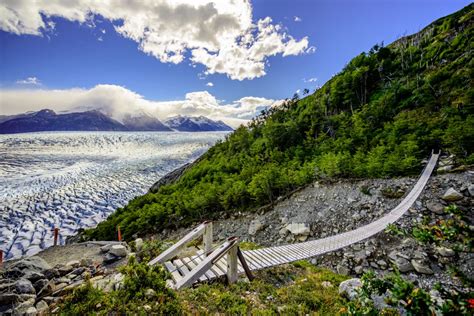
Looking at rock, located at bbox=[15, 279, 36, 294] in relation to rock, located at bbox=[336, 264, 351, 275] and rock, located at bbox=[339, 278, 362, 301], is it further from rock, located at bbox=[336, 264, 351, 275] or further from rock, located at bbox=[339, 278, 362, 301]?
rock, located at bbox=[336, 264, 351, 275]

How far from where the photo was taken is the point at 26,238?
758 inches

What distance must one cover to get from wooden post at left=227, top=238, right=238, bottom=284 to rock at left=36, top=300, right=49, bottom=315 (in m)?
3.51

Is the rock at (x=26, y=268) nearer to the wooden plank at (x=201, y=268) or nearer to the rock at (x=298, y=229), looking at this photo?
the wooden plank at (x=201, y=268)

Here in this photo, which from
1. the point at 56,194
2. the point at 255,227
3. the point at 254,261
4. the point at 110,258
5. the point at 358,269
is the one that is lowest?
the point at 56,194

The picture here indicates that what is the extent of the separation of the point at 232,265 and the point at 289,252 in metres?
2.54

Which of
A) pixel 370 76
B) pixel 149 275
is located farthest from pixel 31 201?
pixel 370 76

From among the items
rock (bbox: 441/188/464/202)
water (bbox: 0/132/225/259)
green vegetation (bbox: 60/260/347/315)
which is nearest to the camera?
green vegetation (bbox: 60/260/347/315)

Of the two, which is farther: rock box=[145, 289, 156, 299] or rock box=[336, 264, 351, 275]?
rock box=[336, 264, 351, 275]

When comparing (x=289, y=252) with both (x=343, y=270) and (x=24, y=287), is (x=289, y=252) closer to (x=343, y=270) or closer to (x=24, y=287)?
(x=343, y=270)

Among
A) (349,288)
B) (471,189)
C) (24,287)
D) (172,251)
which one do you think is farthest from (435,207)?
(24,287)

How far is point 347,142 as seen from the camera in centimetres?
1931

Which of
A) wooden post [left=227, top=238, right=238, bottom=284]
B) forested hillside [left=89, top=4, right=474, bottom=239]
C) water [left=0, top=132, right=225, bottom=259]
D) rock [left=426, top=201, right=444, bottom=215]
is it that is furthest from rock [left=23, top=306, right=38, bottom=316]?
water [left=0, top=132, right=225, bottom=259]

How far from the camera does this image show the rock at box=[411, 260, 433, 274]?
752cm

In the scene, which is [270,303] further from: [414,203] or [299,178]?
[299,178]
